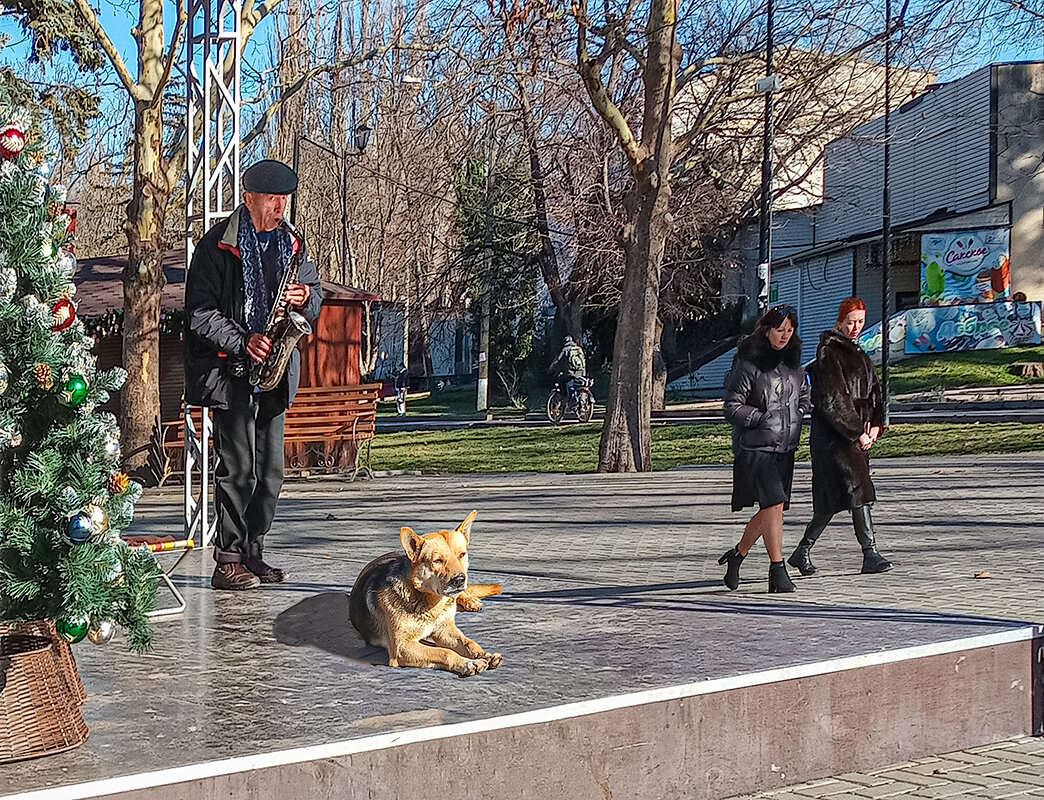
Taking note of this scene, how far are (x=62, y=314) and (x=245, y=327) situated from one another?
2.99m

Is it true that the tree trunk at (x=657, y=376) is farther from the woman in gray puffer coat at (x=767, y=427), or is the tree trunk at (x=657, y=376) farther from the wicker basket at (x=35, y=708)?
the wicker basket at (x=35, y=708)

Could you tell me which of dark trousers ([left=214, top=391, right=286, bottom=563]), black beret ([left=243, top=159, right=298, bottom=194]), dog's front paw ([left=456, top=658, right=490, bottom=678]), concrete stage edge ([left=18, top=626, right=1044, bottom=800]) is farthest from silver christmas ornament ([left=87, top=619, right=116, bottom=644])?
black beret ([left=243, top=159, right=298, bottom=194])

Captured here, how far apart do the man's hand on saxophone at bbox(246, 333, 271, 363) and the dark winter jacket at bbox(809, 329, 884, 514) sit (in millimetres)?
3810

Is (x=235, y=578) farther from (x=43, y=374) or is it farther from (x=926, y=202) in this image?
(x=926, y=202)

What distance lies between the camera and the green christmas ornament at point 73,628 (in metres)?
4.55

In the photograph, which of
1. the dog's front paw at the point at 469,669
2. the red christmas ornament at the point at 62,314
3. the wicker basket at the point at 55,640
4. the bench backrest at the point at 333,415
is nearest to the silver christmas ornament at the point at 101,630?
the wicker basket at the point at 55,640

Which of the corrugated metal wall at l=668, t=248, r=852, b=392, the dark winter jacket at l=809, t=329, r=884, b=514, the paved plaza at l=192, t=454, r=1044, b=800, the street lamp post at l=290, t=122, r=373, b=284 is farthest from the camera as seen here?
the corrugated metal wall at l=668, t=248, r=852, b=392

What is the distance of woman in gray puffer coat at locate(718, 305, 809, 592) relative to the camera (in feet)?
27.8

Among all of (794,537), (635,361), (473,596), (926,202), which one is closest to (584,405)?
(635,361)

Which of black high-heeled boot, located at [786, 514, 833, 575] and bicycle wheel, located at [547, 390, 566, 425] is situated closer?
black high-heeled boot, located at [786, 514, 833, 575]

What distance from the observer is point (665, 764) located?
17.2 ft

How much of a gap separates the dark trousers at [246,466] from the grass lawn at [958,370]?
1145 inches

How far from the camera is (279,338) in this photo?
7566 millimetres

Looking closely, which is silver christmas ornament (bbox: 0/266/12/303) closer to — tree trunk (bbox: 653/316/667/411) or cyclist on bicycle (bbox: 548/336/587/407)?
tree trunk (bbox: 653/316/667/411)
